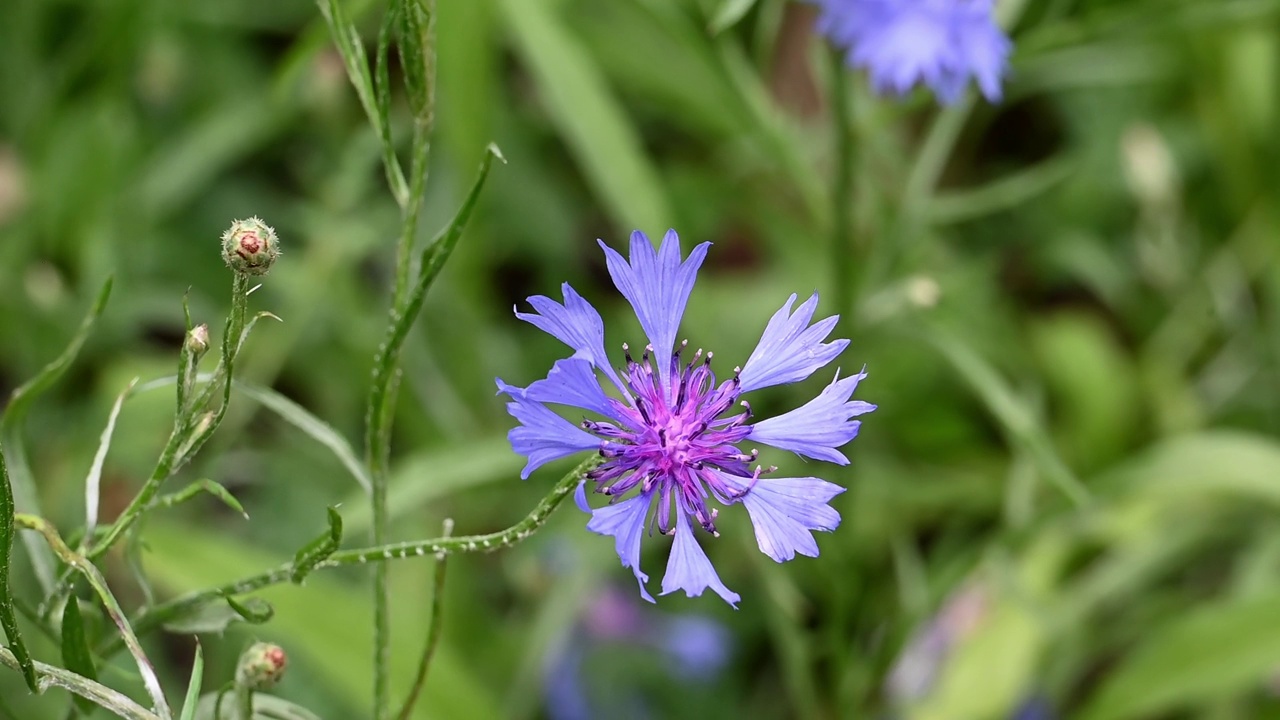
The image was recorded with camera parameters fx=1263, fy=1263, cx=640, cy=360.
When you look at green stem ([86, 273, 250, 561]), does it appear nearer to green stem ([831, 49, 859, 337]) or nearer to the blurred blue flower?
green stem ([831, 49, 859, 337])

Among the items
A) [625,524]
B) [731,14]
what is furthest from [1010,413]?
[625,524]

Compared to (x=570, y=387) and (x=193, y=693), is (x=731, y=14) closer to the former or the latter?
(x=570, y=387)

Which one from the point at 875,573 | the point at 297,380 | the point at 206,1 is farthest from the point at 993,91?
the point at 206,1

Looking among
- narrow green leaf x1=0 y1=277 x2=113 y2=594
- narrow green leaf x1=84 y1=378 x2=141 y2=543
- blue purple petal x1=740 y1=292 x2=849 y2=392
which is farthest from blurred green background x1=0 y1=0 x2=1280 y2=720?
blue purple petal x1=740 y1=292 x2=849 y2=392

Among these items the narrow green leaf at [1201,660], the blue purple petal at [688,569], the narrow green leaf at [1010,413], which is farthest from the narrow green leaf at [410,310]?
the narrow green leaf at [1201,660]

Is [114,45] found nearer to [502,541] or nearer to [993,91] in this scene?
[993,91]

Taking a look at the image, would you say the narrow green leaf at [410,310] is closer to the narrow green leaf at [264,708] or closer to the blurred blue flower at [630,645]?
the narrow green leaf at [264,708]
